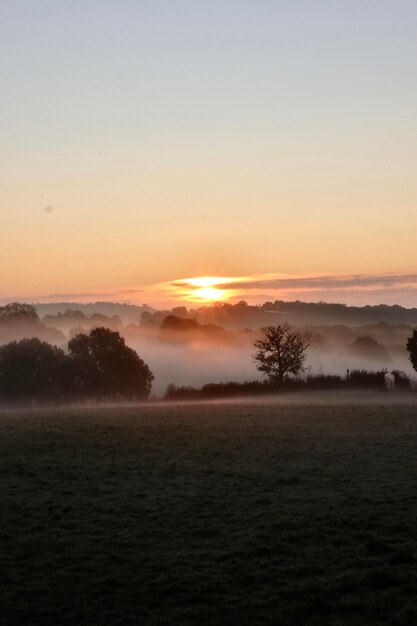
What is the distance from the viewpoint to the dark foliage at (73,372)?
8850cm

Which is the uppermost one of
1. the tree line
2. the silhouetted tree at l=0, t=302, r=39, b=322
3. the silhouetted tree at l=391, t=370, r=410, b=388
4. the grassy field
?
the silhouetted tree at l=0, t=302, r=39, b=322

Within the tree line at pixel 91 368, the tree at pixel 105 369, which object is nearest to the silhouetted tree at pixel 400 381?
the tree line at pixel 91 368

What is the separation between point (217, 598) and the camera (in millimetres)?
14617

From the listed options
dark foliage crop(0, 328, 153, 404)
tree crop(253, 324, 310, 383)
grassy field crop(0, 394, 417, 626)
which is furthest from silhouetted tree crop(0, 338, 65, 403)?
grassy field crop(0, 394, 417, 626)

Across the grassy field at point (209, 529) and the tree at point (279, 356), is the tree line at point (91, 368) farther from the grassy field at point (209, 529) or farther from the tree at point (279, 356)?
the grassy field at point (209, 529)

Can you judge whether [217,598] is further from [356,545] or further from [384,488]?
[384,488]

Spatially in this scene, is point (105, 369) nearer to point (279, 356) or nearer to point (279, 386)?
point (279, 356)

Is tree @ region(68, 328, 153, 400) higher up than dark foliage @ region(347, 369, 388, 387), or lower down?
higher up

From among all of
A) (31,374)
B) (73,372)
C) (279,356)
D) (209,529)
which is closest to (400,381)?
(279,356)

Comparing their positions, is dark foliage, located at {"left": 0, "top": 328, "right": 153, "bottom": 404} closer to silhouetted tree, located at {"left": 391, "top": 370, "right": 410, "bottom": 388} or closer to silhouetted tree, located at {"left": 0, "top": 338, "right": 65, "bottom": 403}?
silhouetted tree, located at {"left": 0, "top": 338, "right": 65, "bottom": 403}

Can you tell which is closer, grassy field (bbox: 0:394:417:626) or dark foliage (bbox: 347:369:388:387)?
grassy field (bbox: 0:394:417:626)

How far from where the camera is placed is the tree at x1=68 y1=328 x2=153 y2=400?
89500 mm

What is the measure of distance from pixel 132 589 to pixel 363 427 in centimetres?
2657

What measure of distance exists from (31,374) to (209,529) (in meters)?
72.7
